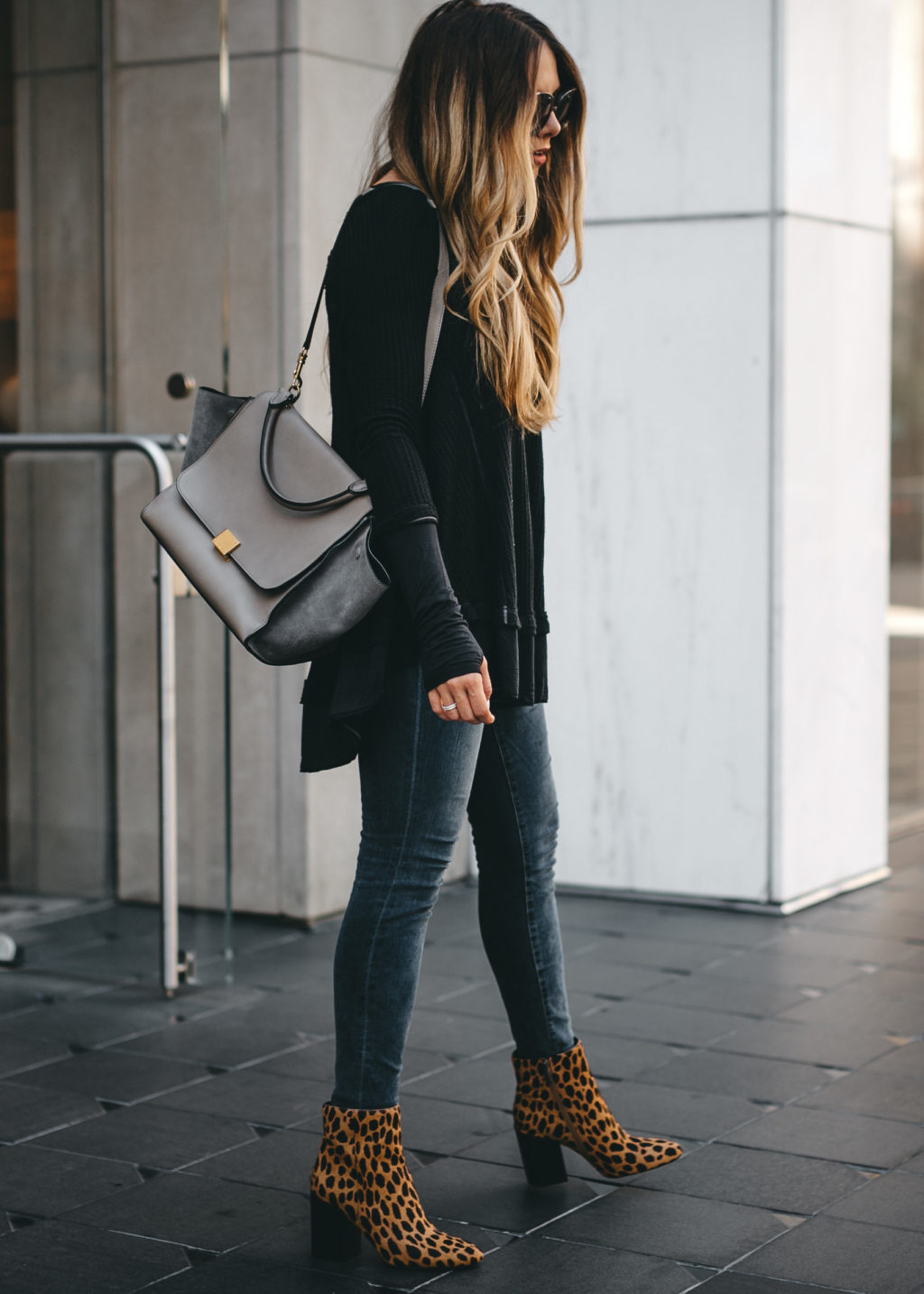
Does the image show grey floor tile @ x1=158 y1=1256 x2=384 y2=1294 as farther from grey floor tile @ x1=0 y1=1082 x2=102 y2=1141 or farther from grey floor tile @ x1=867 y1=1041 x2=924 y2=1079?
grey floor tile @ x1=867 y1=1041 x2=924 y2=1079

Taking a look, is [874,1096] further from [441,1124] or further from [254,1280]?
[254,1280]

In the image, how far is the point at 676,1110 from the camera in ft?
12.1

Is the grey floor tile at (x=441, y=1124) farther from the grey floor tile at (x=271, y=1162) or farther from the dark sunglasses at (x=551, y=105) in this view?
the dark sunglasses at (x=551, y=105)

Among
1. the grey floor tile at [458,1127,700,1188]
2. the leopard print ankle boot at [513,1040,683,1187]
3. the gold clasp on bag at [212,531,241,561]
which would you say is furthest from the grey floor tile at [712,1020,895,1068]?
the gold clasp on bag at [212,531,241,561]

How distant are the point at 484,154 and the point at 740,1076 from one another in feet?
6.71

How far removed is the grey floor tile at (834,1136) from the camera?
3.42 meters

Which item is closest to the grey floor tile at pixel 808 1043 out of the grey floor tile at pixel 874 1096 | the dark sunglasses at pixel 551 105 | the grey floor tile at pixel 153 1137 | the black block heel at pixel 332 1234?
the grey floor tile at pixel 874 1096

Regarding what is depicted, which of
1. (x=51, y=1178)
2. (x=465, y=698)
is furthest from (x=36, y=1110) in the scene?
(x=465, y=698)

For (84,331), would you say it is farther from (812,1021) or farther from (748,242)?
(812,1021)

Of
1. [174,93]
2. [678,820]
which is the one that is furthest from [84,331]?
[678,820]

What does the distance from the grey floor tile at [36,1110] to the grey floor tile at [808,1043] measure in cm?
138

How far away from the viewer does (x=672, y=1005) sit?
4504mm

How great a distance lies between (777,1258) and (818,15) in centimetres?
380

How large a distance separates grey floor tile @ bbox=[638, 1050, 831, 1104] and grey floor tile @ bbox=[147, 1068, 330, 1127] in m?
0.70
